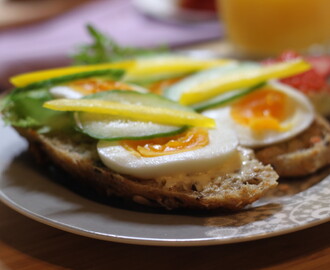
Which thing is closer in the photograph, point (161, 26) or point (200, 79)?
point (200, 79)

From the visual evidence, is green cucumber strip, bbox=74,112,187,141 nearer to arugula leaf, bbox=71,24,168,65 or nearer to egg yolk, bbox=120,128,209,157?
egg yolk, bbox=120,128,209,157

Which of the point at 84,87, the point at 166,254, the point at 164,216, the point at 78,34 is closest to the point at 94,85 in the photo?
the point at 84,87

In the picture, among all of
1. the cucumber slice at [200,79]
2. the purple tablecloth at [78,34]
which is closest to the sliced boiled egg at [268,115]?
the cucumber slice at [200,79]

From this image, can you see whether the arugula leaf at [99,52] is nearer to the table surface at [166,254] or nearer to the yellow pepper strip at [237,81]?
the yellow pepper strip at [237,81]

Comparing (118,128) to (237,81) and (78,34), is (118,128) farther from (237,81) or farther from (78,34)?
(78,34)

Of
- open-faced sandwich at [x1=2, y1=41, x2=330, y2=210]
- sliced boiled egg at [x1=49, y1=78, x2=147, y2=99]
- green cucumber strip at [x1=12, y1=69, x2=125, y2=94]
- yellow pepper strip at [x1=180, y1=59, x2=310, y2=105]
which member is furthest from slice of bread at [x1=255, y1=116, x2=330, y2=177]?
green cucumber strip at [x1=12, y1=69, x2=125, y2=94]

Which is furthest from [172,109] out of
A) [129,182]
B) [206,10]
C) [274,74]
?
[206,10]

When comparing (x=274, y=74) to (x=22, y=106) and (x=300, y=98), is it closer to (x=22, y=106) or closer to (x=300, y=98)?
(x=300, y=98)
